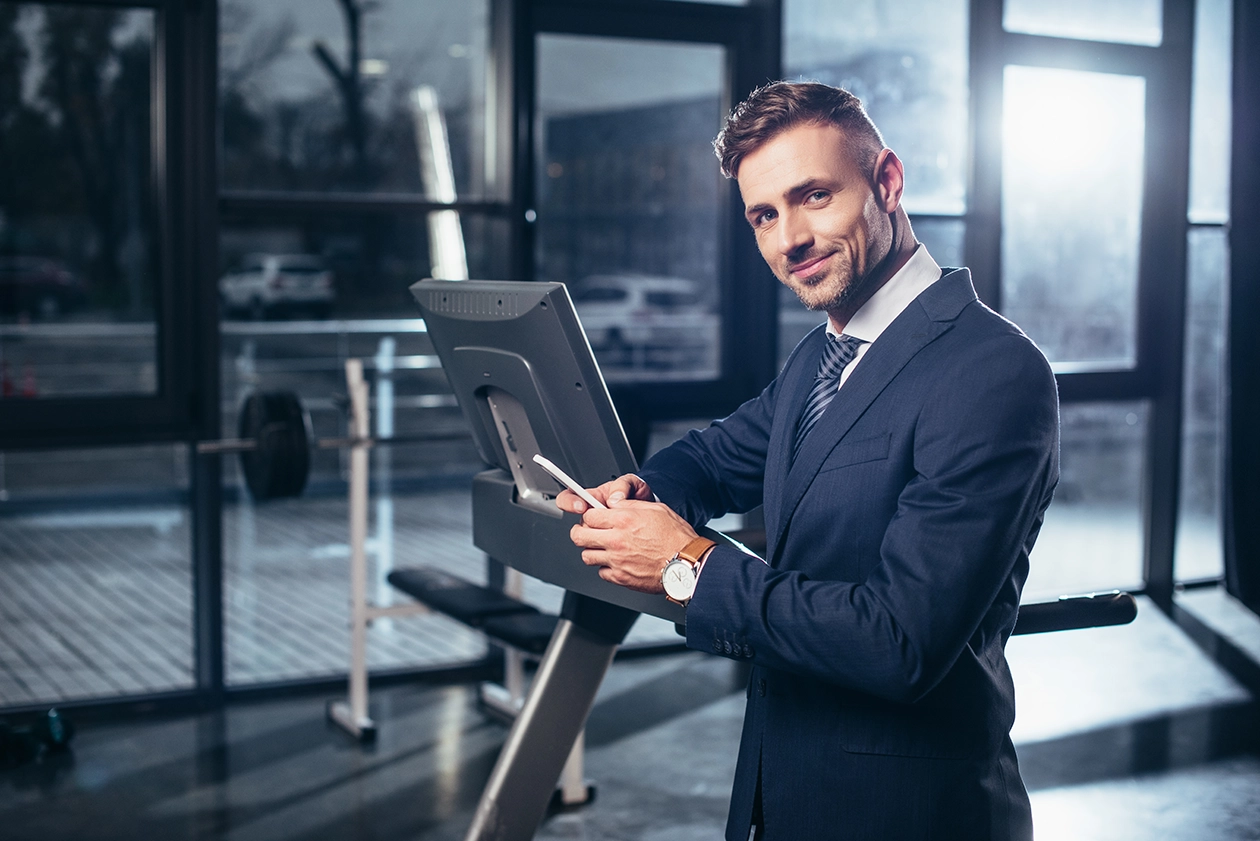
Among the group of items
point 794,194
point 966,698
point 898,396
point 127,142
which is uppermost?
point 127,142

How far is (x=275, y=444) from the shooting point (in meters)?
3.44

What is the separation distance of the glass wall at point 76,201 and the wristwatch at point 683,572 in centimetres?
294

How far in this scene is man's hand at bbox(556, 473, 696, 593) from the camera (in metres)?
1.28

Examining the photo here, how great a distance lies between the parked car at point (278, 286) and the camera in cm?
380

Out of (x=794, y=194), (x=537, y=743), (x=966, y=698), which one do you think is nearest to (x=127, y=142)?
(x=537, y=743)

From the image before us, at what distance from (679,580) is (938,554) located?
0.88 feet

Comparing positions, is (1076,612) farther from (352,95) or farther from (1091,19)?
(1091,19)

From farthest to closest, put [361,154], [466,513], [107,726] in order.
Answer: [466,513] → [361,154] → [107,726]

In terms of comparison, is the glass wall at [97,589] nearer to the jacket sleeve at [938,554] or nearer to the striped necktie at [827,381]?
the striped necktie at [827,381]

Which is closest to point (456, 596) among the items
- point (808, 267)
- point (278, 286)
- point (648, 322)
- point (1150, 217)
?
point (278, 286)

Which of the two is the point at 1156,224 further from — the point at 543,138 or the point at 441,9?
the point at 441,9

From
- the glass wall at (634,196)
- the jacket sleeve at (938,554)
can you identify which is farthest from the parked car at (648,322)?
the jacket sleeve at (938,554)

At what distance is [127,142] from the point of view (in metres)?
3.68

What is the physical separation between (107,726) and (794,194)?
3123 mm
